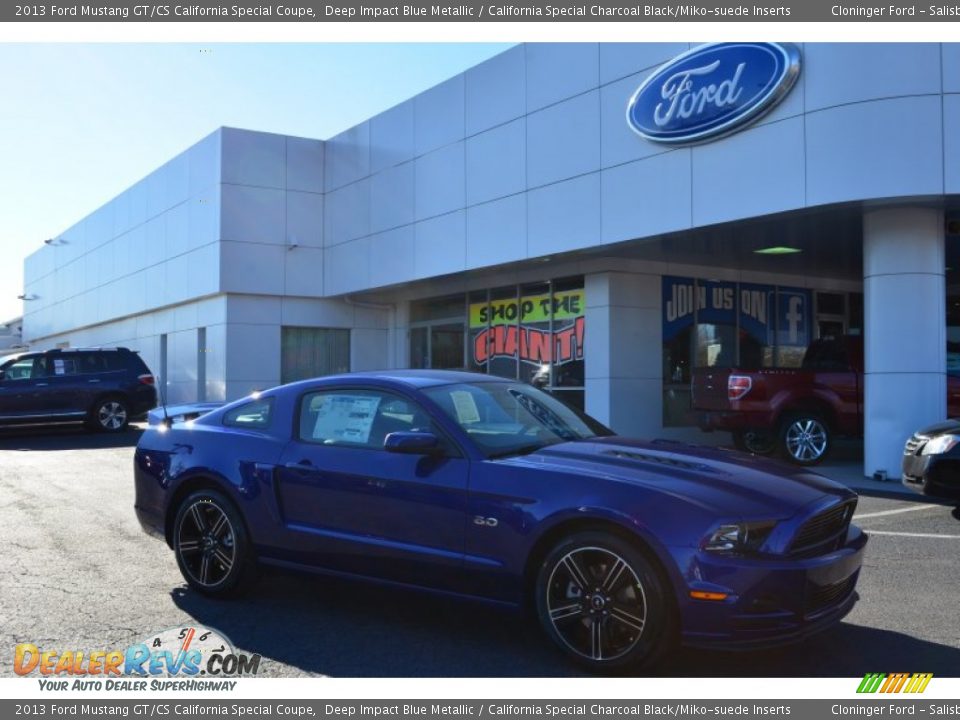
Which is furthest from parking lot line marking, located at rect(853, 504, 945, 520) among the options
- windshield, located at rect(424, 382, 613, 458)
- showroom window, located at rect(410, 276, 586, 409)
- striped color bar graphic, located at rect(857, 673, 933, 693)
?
showroom window, located at rect(410, 276, 586, 409)

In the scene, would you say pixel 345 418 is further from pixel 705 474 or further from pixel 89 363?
pixel 89 363

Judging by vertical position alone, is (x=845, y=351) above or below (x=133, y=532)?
above

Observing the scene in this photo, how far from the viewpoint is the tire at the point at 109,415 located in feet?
62.0

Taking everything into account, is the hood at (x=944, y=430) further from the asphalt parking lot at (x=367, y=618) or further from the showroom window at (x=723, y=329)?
the showroom window at (x=723, y=329)

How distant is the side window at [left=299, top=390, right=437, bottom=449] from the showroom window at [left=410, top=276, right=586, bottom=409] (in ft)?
31.9

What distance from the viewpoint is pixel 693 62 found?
1236 cm

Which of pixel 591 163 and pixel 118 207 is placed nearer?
pixel 591 163

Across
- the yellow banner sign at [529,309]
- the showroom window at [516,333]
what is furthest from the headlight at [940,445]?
the yellow banner sign at [529,309]

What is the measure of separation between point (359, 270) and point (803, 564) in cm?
1737

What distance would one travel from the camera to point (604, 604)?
164 inches

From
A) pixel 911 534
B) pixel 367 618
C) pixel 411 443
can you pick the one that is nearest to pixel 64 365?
pixel 367 618

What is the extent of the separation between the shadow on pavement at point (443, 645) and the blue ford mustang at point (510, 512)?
23 centimetres

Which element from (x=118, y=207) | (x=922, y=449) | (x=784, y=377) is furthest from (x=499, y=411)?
(x=118, y=207)

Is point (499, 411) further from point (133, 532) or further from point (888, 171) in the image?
point (888, 171)
